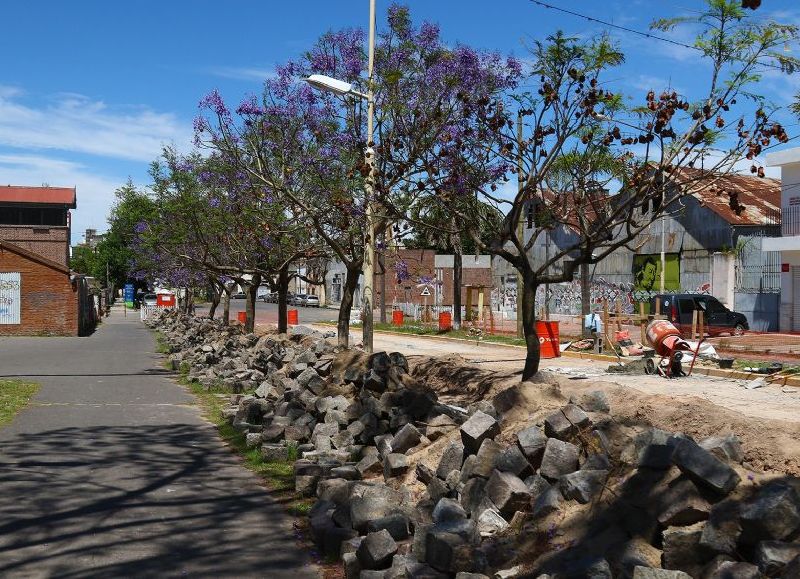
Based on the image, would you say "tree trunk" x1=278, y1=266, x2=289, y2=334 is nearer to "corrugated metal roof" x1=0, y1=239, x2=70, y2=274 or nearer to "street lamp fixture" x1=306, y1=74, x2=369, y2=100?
"street lamp fixture" x1=306, y1=74, x2=369, y2=100

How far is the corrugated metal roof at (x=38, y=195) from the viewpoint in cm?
6881

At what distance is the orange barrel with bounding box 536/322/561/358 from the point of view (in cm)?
2138

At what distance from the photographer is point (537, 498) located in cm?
633

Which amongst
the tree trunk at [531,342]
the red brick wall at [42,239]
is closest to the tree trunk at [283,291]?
the tree trunk at [531,342]

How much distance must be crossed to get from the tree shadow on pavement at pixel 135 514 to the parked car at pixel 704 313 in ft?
75.8

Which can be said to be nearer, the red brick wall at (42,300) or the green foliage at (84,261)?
the red brick wall at (42,300)

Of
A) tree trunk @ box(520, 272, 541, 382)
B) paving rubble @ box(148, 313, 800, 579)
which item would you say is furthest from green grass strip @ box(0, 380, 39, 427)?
tree trunk @ box(520, 272, 541, 382)

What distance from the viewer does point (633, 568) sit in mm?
4754

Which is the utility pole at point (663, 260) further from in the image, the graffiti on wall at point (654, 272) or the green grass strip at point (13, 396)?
the green grass strip at point (13, 396)

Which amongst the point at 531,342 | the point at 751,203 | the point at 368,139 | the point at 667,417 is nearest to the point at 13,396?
the point at 368,139

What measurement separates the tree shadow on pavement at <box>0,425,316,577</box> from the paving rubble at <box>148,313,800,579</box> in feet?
2.01

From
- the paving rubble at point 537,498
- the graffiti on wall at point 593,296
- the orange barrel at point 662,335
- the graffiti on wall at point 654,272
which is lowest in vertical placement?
the paving rubble at point 537,498

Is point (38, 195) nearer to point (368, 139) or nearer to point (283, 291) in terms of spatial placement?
point (283, 291)

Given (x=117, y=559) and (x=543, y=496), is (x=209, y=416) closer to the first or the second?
(x=117, y=559)
